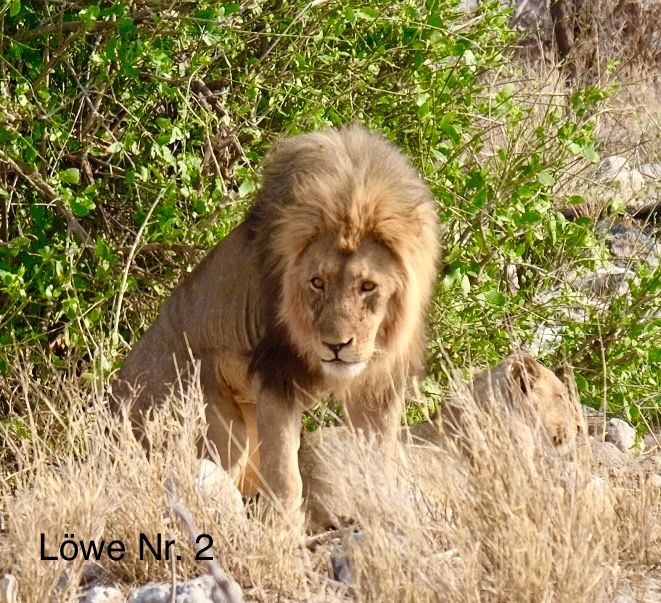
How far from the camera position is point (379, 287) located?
4.91 meters

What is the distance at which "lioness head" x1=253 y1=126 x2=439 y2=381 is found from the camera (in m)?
4.86

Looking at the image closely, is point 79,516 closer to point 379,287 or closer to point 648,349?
point 379,287

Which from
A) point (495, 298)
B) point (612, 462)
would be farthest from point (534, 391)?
point (495, 298)

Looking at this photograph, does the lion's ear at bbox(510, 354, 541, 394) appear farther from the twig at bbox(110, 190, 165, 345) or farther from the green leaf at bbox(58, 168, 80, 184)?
the green leaf at bbox(58, 168, 80, 184)

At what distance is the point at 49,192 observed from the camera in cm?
634

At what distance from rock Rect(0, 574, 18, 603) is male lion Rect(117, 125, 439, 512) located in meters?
1.06

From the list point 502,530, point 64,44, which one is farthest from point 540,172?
point 502,530

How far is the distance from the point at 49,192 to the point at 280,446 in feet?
6.44

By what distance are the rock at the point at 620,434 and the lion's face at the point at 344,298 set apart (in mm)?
2206

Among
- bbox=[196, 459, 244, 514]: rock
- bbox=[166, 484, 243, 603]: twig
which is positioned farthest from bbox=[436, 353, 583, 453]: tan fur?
bbox=[166, 484, 243, 603]: twig

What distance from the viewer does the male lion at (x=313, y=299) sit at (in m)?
4.91

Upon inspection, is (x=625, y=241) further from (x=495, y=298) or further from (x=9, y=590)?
(x=9, y=590)

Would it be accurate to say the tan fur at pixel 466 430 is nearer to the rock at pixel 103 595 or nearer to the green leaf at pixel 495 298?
the green leaf at pixel 495 298

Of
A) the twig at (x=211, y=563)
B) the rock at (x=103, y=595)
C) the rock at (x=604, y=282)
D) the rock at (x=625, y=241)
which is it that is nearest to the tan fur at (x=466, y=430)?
the twig at (x=211, y=563)
